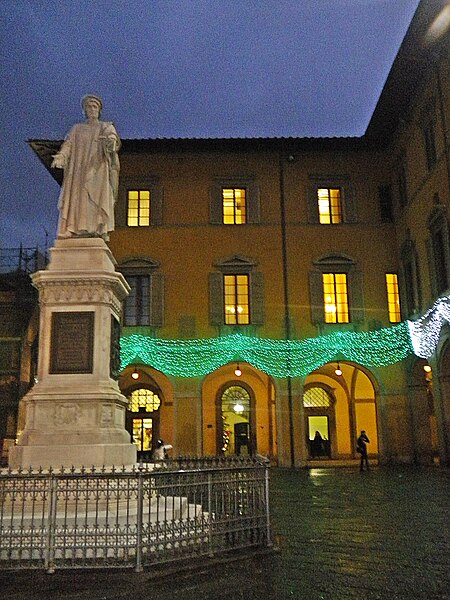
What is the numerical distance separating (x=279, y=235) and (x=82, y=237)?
51.5ft

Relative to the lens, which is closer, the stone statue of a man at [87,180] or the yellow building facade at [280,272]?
the stone statue of a man at [87,180]

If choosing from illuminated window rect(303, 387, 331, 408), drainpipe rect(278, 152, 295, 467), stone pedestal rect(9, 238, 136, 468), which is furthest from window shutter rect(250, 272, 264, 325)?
stone pedestal rect(9, 238, 136, 468)

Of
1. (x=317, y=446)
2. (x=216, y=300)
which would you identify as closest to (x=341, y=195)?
(x=216, y=300)

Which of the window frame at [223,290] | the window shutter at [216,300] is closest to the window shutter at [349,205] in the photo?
the window frame at [223,290]

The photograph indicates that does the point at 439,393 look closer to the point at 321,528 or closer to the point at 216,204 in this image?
the point at 216,204

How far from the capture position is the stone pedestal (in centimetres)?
780

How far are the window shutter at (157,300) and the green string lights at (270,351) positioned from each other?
2.48ft

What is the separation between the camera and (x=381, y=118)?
78.9ft

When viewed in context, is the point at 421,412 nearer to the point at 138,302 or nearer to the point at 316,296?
the point at 316,296

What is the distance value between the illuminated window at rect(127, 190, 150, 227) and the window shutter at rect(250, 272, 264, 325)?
4.84 m

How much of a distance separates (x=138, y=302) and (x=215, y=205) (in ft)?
16.1

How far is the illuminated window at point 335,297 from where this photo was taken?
23844mm

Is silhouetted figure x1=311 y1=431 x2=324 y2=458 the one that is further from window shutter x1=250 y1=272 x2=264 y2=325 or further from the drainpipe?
window shutter x1=250 y1=272 x2=264 y2=325

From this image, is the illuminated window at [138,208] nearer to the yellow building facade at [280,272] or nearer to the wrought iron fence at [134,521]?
the yellow building facade at [280,272]
